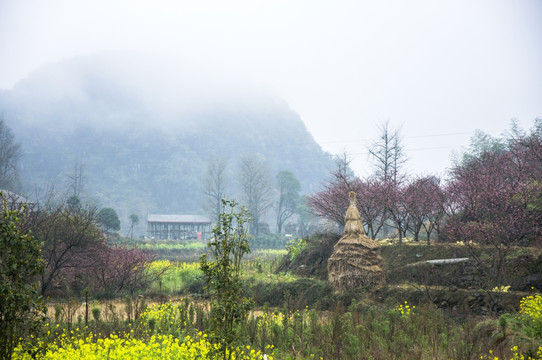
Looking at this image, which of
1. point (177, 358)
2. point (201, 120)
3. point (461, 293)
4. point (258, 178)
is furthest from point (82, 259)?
point (201, 120)

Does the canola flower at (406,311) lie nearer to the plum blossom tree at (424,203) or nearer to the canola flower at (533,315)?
the canola flower at (533,315)

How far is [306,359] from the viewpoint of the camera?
22.5 ft

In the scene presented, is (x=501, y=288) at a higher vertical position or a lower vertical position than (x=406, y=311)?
higher

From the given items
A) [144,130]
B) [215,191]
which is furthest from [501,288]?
[144,130]

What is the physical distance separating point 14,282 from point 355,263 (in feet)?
32.6

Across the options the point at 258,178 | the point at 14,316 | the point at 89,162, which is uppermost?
the point at 89,162

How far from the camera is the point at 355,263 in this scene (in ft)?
41.8

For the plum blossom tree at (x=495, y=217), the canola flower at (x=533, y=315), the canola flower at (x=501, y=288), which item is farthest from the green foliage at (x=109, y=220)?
the canola flower at (x=533, y=315)

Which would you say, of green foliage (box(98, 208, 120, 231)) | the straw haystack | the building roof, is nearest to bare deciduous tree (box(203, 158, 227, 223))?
the building roof

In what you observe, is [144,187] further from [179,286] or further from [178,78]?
[179,286]

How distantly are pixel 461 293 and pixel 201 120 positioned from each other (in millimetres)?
147990

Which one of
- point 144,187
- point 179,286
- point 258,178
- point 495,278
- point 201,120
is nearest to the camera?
point 495,278

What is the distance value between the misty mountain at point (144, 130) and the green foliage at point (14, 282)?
92.8m

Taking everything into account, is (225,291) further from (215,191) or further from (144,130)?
(144,130)
